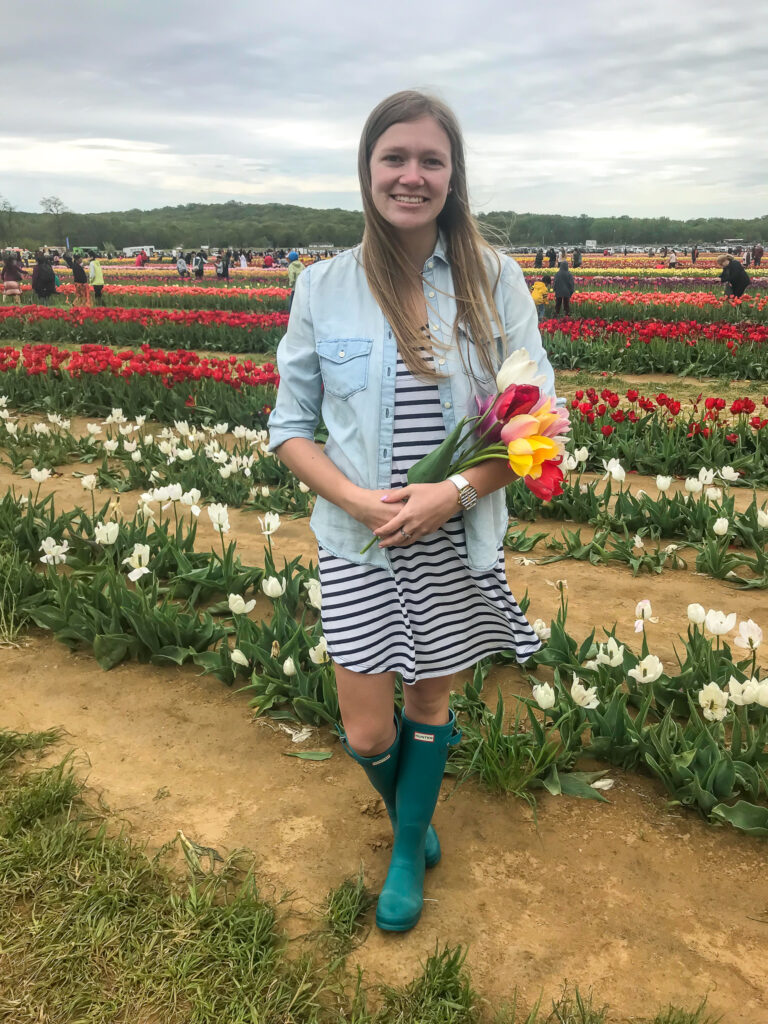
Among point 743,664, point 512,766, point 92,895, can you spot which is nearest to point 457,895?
point 512,766

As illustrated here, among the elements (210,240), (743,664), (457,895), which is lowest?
(457,895)

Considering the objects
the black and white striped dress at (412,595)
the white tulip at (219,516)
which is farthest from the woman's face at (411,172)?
the white tulip at (219,516)

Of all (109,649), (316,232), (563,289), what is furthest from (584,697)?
(316,232)

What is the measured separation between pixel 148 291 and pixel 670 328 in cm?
1535

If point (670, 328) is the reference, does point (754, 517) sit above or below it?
below

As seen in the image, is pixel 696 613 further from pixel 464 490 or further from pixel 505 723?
pixel 464 490

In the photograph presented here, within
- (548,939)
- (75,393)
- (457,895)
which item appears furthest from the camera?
(75,393)

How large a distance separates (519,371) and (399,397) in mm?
279

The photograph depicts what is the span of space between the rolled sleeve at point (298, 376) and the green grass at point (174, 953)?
45.9 inches

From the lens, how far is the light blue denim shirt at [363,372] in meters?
1.82

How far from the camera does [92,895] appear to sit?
2.04m

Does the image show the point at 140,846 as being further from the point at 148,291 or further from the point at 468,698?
the point at 148,291

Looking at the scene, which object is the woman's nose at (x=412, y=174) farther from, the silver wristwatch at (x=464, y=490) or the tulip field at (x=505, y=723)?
the tulip field at (x=505, y=723)

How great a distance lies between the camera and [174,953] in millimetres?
1910
